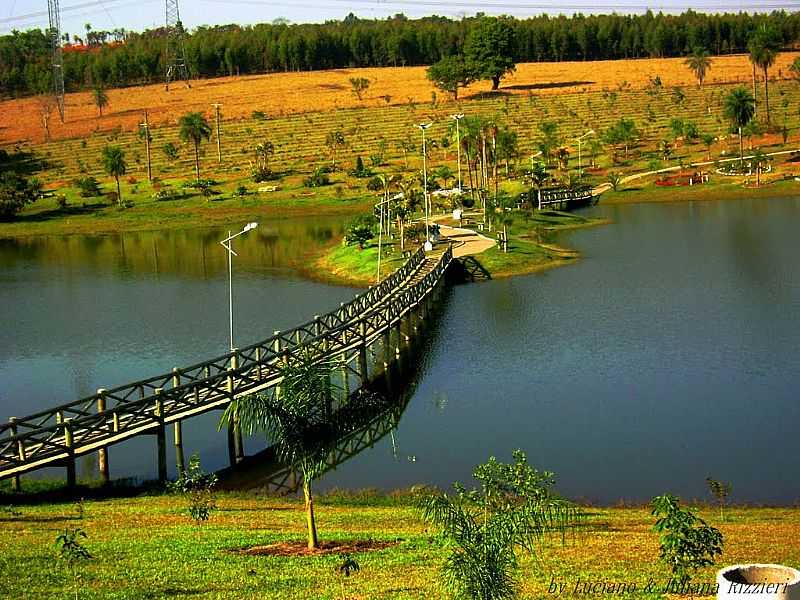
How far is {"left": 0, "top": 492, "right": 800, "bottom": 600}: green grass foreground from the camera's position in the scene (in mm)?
22047

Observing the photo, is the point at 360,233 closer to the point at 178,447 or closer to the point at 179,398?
the point at 178,447

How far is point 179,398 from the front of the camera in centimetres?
3831

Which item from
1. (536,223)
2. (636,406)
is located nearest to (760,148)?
(536,223)

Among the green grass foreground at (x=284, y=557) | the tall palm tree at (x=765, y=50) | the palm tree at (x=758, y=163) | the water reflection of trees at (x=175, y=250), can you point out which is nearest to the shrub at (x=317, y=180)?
the water reflection of trees at (x=175, y=250)

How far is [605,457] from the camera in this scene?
37.2 m

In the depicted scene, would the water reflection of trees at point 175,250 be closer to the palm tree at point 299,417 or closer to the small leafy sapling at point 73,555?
the palm tree at point 299,417

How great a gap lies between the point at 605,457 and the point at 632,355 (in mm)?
14619

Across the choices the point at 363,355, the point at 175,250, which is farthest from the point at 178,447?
the point at 175,250

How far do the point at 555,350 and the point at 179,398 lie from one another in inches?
809

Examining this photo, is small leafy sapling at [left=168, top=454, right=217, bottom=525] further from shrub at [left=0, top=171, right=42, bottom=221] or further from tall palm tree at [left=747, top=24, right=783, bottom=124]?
tall palm tree at [left=747, top=24, right=783, bottom=124]

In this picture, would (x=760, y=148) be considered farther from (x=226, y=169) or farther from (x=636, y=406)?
(x=636, y=406)

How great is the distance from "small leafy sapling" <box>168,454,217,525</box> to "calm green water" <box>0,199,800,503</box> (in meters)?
4.42

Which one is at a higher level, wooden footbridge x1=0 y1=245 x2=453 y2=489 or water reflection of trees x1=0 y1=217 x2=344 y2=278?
wooden footbridge x1=0 y1=245 x2=453 y2=489

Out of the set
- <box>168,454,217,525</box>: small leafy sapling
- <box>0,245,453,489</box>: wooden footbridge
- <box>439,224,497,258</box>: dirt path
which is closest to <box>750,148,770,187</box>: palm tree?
<box>439,224,497,258</box>: dirt path
